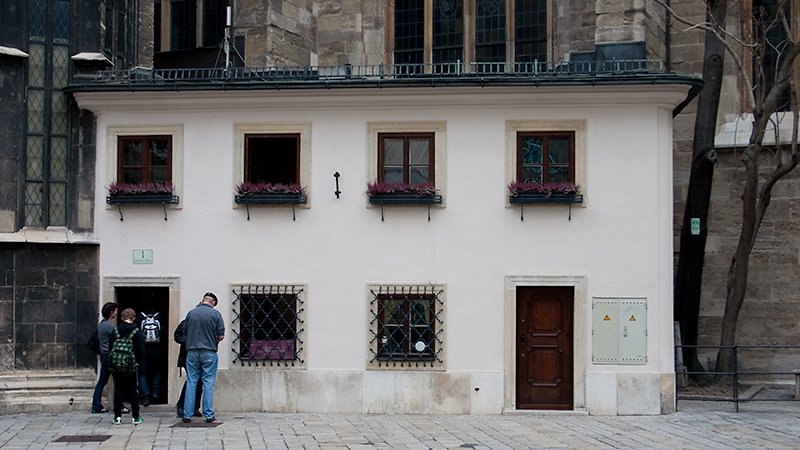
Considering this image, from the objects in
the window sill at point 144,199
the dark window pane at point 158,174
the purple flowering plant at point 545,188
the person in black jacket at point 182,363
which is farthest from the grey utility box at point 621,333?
the dark window pane at point 158,174

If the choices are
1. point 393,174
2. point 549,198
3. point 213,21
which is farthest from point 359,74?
point 213,21

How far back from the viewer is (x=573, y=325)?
13.2 metres

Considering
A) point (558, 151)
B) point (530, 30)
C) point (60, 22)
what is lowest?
point (558, 151)

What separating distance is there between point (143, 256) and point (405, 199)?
414 cm

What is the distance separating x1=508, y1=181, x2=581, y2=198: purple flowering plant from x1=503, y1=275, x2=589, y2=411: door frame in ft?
4.07

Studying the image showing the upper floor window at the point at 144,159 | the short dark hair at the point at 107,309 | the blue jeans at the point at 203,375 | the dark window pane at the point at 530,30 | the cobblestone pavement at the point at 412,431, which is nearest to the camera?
the cobblestone pavement at the point at 412,431

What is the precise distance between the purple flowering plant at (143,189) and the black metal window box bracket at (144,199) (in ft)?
0.15

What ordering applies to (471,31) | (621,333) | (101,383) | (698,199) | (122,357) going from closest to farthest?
(122,357) → (101,383) → (621,333) → (698,199) → (471,31)

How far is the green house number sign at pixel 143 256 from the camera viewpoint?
537 inches

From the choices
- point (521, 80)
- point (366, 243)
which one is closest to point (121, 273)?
point (366, 243)

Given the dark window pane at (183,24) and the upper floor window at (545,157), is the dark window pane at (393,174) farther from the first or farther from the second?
the dark window pane at (183,24)

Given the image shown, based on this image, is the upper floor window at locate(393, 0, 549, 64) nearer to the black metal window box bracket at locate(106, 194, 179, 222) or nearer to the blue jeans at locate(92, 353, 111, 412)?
the black metal window box bracket at locate(106, 194, 179, 222)

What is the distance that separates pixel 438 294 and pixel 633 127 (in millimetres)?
3809

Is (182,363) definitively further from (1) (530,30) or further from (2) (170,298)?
(1) (530,30)
